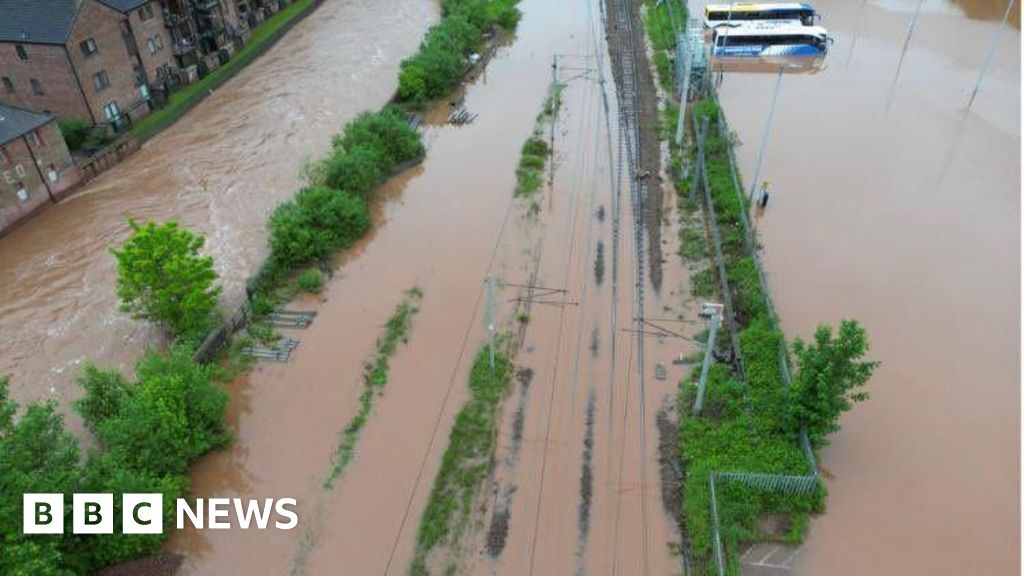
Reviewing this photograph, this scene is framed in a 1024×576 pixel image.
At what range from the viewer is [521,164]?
34938 mm

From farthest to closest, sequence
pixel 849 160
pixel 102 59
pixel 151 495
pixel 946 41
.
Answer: pixel 946 41 < pixel 102 59 < pixel 849 160 < pixel 151 495

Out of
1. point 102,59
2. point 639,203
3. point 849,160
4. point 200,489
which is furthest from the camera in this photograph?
point 102,59

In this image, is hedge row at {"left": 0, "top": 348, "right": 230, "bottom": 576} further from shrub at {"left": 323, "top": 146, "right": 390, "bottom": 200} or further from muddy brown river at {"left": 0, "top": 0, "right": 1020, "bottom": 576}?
shrub at {"left": 323, "top": 146, "right": 390, "bottom": 200}

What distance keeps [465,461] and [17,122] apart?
81.7 feet

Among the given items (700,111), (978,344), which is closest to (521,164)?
(700,111)

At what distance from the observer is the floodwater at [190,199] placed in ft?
81.5

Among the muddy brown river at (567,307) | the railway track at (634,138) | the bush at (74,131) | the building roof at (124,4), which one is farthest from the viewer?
the building roof at (124,4)

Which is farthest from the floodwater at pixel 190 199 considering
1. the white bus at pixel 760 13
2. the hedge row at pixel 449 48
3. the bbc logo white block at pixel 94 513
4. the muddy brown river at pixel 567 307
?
the white bus at pixel 760 13

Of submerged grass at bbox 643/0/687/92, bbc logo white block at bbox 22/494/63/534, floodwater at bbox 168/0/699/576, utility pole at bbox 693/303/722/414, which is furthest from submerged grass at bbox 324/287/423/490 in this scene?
submerged grass at bbox 643/0/687/92

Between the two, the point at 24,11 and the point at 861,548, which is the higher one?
the point at 24,11

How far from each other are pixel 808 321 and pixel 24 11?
Result: 3952 centimetres

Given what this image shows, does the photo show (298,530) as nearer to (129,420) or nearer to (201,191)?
(129,420)

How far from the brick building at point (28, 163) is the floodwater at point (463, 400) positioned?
48.0ft

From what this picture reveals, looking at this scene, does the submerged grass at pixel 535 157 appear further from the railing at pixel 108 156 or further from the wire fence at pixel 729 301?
the railing at pixel 108 156
